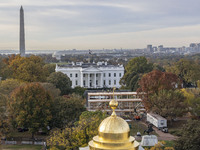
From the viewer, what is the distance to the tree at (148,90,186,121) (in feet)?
177

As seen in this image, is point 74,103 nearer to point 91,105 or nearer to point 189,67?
point 91,105

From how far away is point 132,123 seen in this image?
56281mm

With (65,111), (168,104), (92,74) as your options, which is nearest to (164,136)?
(168,104)

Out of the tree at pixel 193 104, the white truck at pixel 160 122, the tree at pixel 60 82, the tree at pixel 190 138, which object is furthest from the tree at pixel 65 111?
the tree at pixel 60 82

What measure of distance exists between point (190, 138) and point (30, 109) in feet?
70.8

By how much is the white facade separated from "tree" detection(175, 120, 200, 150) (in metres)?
73.3

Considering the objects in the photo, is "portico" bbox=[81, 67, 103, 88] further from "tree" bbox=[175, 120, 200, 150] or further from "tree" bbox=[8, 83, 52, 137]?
"tree" bbox=[175, 120, 200, 150]

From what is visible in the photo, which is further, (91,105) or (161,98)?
(91,105)

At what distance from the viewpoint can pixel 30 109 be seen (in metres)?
46.2

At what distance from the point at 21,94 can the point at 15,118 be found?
3340mm

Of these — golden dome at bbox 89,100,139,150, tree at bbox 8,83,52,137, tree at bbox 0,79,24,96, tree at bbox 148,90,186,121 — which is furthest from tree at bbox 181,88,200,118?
golden dome at bbox 89,100,139,150

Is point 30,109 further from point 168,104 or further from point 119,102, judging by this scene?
point 119,102

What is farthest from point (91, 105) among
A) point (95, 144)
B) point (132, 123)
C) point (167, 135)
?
point (95, 144)

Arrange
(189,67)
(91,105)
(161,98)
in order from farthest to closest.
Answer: (189,67)
(91,105)
(161,98)
